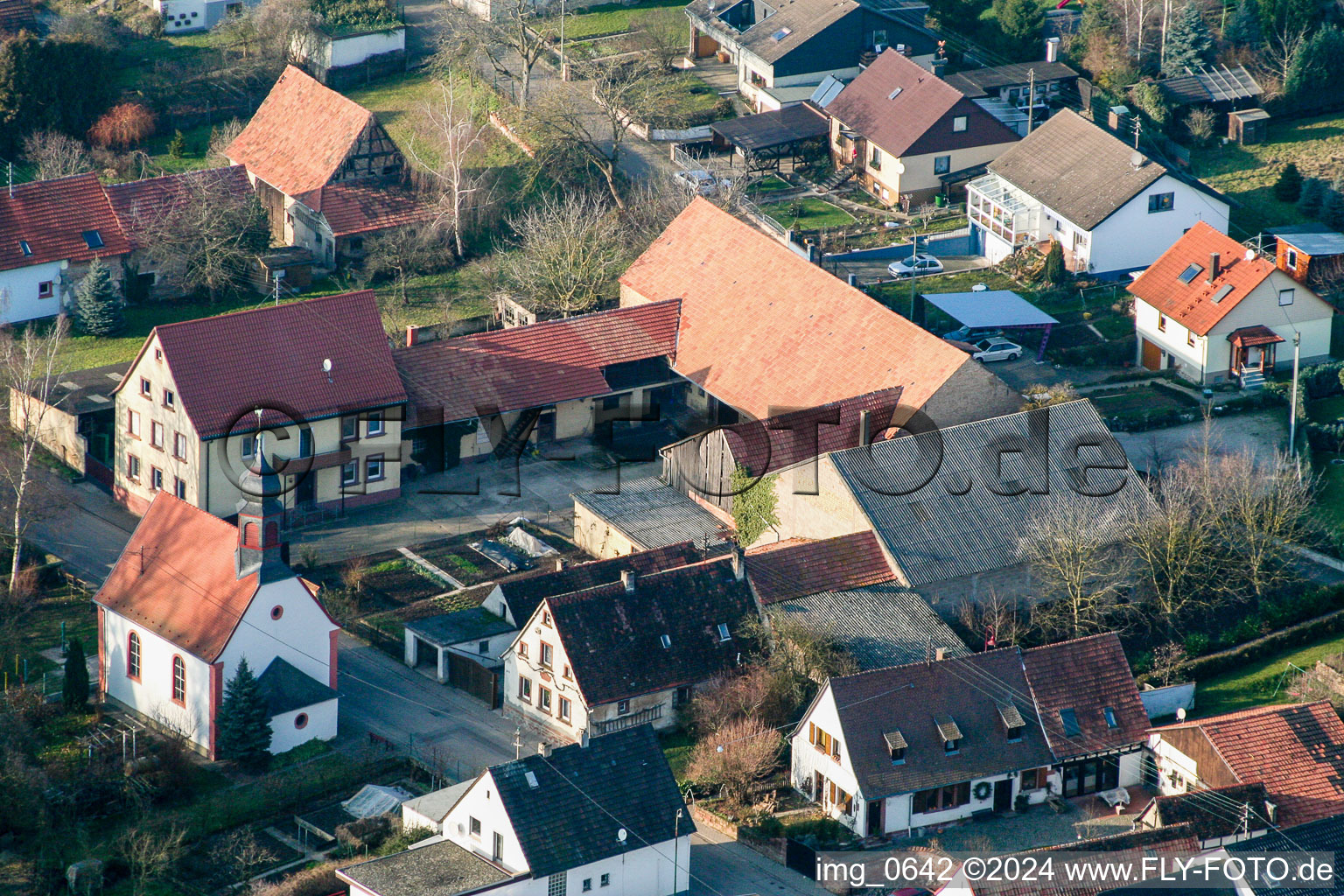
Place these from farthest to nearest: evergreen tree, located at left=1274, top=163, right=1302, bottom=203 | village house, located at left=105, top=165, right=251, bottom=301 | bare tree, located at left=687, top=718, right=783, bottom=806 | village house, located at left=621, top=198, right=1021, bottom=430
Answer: evergreen tree, located at left=1274, top=163, right=1302, bottom=203 < village house, located at left=105, top=165, right=251, bottom=301 < village house, located at left=621, top=198, right=1021, bottom=430 < bare tree, located at left=687, top=718, right=783, bottom=806

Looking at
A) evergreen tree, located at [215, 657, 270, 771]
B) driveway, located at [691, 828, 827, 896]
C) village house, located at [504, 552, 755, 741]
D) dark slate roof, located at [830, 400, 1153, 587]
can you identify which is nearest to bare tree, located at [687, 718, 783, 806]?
driveway, located at [691, 828, 827, 896]

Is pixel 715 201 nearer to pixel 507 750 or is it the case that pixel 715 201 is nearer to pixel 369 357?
pixel 369 357

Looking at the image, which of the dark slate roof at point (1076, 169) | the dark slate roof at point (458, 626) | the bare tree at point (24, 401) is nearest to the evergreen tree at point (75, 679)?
the bare tree at point (24, 401)

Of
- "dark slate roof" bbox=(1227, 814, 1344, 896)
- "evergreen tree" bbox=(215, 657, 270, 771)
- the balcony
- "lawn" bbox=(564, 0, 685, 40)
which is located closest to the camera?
"dark slate roof" bbox=(1227, 814, 1344, 896)

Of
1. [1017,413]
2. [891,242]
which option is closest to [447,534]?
[1017,413]

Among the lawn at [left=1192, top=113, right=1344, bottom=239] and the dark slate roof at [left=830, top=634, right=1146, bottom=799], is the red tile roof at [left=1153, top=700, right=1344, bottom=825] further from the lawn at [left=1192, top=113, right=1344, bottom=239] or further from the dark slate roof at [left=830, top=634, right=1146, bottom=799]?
the lawn at [left=1192, top=113, right=1344, bottom=239]

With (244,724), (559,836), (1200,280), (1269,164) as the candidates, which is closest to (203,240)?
(244,724)

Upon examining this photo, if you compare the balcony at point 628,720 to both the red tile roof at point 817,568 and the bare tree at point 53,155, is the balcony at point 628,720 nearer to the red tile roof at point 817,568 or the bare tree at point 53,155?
the red tile roof at point 817,568
